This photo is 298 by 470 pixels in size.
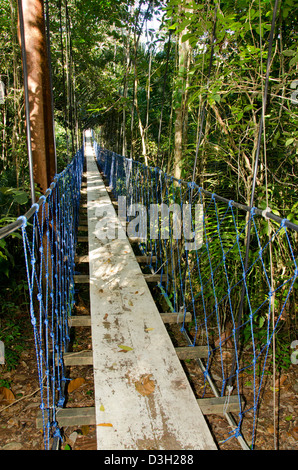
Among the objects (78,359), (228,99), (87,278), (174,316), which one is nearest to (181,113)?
(228,99)

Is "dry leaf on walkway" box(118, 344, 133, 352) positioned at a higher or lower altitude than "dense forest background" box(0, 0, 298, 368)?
lower

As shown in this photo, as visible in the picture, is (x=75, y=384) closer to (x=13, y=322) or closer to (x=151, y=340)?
(x=151, y=340)

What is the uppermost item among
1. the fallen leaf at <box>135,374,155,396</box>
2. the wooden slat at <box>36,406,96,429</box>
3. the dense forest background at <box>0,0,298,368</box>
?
the dense forest background at <box>0,0,298,368</box>

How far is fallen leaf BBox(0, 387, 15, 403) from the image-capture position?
5.74 feet

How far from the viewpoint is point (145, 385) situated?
4.80ft

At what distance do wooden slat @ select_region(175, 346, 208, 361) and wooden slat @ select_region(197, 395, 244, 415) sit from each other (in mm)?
294

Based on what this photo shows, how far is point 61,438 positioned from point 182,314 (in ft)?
3.28

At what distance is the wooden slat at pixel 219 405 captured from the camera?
1.44 meters

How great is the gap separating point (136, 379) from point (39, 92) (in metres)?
1.94

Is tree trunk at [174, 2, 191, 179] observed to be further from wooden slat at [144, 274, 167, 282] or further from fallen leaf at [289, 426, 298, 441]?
fallen leaf at [289, 426, 298, 441]

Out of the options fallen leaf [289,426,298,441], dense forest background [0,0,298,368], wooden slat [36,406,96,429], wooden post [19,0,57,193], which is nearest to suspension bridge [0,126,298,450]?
wooden slat [36,406,96,429]

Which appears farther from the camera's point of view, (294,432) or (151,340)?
(151,340)

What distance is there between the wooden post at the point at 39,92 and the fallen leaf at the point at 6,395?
1.31 meters
